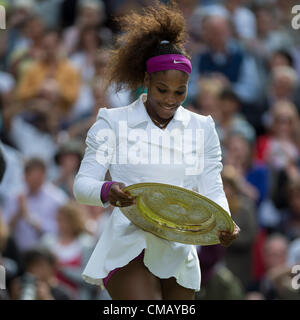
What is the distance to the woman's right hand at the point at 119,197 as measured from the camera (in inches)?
185

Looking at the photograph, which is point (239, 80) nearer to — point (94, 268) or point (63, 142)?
point (63, 142)

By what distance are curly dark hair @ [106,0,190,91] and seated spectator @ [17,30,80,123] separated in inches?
195

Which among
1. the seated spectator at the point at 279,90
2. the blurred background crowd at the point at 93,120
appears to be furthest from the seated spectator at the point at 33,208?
the seated spectator at the point at 279,90

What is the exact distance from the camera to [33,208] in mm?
9250

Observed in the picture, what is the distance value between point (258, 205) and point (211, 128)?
436 centimetres

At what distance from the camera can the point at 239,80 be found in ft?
34.7

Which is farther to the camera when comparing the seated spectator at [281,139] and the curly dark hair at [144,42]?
the seated spectator at [281,139]

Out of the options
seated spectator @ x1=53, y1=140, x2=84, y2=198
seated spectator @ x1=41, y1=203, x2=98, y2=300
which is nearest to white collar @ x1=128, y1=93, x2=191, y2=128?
seated spectator @ x1=41, y1=203, x2=98, y2=300

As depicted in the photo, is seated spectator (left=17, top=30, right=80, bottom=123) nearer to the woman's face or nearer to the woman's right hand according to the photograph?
the woman's face

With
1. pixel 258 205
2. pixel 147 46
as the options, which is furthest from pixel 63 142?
pixel 147 46

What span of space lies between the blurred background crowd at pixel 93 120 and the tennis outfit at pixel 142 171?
2840mm

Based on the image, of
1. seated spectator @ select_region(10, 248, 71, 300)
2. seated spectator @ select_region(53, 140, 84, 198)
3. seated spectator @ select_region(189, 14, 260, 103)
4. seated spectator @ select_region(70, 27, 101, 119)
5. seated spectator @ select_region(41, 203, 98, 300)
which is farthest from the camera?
seated spectator @ select_region(189, 14, 260, 103)

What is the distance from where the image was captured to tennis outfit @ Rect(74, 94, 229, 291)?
16.2ft

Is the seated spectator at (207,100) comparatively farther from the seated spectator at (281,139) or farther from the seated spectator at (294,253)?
the seated spectator at (294,253)
